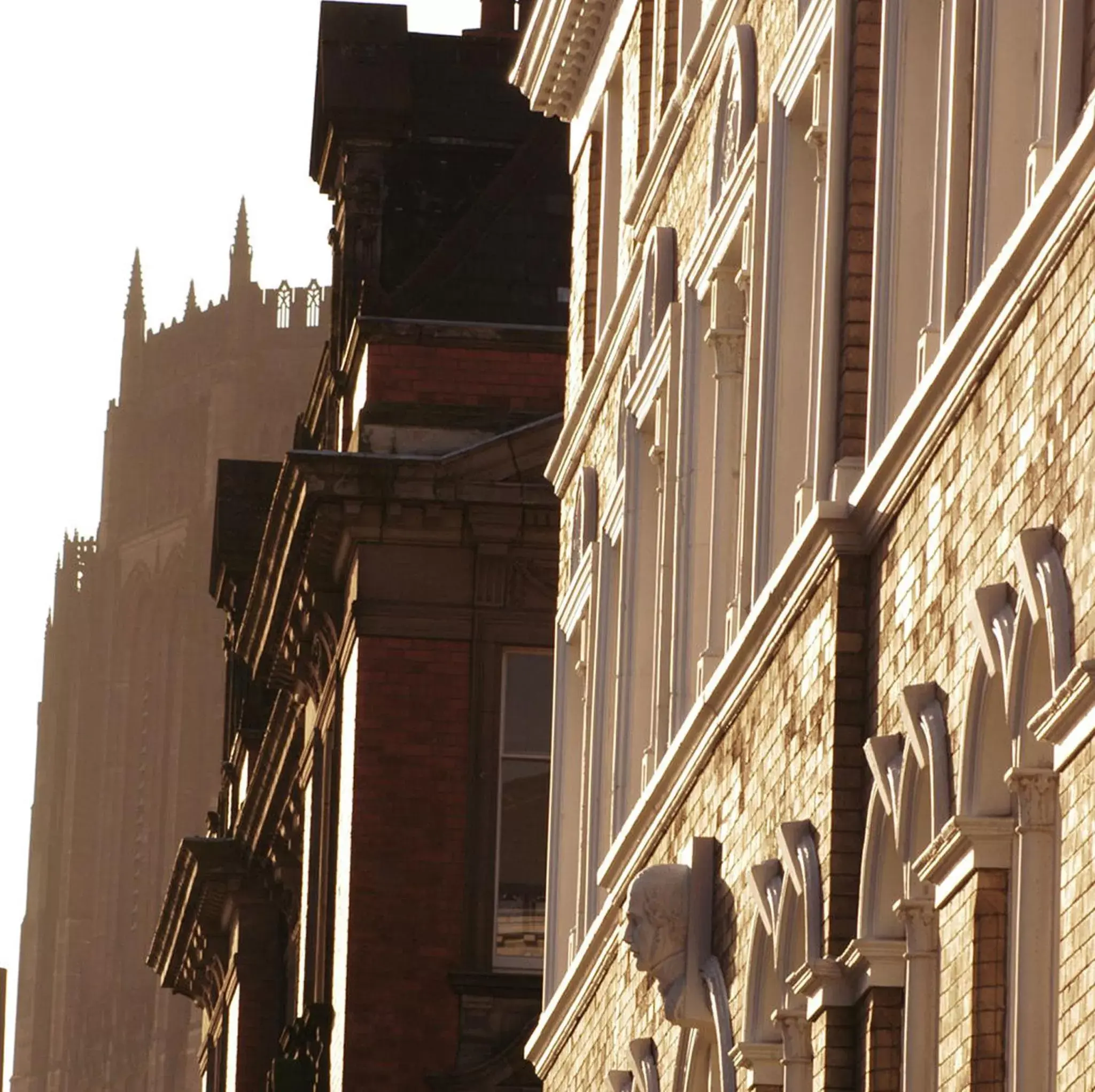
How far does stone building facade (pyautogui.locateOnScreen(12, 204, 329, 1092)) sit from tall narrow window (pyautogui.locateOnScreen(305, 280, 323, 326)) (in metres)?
0.07

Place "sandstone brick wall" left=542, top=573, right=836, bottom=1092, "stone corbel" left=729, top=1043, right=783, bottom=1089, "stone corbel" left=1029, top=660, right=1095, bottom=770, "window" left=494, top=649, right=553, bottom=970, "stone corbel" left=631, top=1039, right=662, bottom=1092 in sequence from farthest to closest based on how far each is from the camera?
1. "window" left=494, top=649, right=553, bottom=970
2. "stone corbel" left=631, top=1039, right=662, bottom=1092
3. "stone corbel" left=729, top=1043, right=783, bottom=1089
4. "sandstone brick wall" left=542, top=573, right=836, bottom=1092
5. "stone corbel" left=1029, top=660, right=1095, bottom=770

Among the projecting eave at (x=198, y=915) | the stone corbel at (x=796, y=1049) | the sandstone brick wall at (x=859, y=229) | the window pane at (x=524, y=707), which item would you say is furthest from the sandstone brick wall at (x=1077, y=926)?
the projecting eave at (x=198, y=915)

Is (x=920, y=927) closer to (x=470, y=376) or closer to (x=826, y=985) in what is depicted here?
(x=826, y=985)

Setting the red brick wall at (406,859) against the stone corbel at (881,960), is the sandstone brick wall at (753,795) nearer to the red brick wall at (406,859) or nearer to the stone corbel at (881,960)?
the stone corbel at (881,960)

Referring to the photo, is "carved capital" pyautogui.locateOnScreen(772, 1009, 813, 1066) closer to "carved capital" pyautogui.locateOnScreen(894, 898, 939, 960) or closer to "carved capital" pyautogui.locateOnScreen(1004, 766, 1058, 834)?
"carved capital" pyautogui.locateOnScreen(894, 898, 939, 960)

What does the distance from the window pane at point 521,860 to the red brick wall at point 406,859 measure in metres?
0.38

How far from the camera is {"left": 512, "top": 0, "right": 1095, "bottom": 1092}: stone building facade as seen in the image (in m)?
12.4

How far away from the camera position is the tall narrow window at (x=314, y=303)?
155m

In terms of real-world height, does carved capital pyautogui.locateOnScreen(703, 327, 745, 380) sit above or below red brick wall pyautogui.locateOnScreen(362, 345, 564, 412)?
below

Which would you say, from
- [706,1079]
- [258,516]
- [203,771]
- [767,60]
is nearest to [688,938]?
[706,1079]

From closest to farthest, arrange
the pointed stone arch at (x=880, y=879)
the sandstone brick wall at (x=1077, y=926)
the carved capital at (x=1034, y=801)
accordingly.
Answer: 1. the sandstone brick wall at (x=1077, y=926)
2. the carved capital at (x=1034, y=801)
3. the pointed stone arch at (x=880, y=879)

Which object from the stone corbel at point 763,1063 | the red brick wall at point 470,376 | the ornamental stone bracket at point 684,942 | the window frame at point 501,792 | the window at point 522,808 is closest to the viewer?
the stone corbel at point 763,1063

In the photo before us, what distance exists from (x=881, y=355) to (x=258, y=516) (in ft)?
105

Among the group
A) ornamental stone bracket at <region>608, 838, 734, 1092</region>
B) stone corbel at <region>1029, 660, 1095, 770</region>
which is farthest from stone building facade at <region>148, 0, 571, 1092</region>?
stone corbel at <region>1029, 660, 1095, 770</region>
